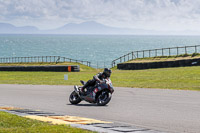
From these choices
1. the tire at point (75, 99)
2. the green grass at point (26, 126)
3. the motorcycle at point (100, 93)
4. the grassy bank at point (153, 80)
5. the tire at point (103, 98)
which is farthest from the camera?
the grassy bank at point (153, 80)

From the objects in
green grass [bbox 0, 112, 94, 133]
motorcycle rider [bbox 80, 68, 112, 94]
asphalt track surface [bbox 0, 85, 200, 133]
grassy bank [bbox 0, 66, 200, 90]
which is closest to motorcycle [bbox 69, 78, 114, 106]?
motorcycle rider [bbox 80, 68, 112, 94]

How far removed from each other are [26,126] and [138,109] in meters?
4.40

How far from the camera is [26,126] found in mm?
9188

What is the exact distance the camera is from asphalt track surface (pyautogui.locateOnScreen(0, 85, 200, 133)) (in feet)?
31.6

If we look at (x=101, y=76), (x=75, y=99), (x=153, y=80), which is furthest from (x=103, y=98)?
(x=153, y=80)

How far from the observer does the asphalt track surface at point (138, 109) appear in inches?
379

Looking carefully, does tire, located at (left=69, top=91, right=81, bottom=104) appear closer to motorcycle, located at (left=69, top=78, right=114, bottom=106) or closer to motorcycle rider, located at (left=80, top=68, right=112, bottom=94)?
motorcycle, located at (left=69, top=78, right=114, bottom=106)

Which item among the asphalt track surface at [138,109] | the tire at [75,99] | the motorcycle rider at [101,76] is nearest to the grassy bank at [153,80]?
the asphalt track surface at [138,109]

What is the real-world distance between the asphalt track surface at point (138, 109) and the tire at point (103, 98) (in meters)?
0.22

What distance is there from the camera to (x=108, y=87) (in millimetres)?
12703

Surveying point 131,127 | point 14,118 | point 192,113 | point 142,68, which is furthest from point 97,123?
point 142,68

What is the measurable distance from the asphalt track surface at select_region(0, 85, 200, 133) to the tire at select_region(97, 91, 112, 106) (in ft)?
0.74

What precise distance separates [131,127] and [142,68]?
33.9 m

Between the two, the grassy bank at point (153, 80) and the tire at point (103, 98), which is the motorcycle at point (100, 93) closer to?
the tire at point (103, 98)
